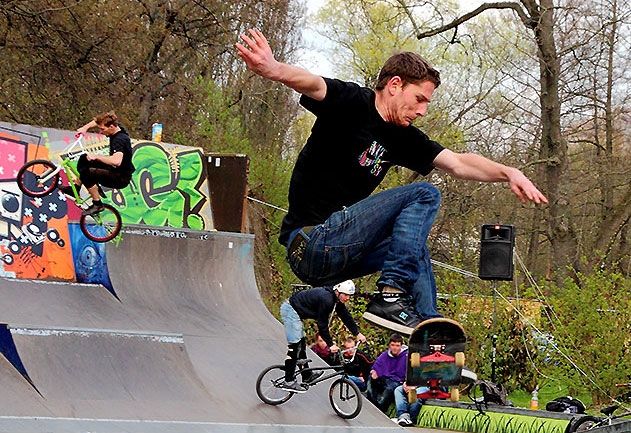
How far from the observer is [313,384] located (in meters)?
9.03

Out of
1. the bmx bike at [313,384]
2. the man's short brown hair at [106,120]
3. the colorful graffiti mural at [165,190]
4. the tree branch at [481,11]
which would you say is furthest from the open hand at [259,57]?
the tree branch at [481,11]

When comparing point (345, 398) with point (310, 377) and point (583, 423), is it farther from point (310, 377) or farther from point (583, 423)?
point (583, 423)

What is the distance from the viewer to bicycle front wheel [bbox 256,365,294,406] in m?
8.82

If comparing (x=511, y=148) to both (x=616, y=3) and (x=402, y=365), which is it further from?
(x=402, y=365)

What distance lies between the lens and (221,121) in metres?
21.9

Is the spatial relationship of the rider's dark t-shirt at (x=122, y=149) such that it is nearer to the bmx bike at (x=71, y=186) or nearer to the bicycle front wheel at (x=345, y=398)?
the bmx bike at (x=71, y=186)

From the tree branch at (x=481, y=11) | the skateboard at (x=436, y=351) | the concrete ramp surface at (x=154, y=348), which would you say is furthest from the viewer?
the tree branch at (x=481, y=11)

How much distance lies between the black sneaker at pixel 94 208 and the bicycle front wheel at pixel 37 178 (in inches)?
22.4

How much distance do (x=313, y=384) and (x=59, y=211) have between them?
5371 millimetres

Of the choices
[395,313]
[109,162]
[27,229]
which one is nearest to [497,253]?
[109,162]

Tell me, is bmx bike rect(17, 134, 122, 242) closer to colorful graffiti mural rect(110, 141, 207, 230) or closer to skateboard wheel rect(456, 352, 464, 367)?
colorful graffiti mural rect(110, 141, 207, 230)

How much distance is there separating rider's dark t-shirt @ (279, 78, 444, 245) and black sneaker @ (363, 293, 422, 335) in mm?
499

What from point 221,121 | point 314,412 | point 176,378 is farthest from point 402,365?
point 221,121

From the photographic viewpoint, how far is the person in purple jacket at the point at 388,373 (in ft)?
36.1
